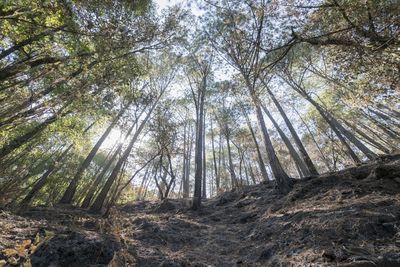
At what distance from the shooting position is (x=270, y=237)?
4895 millimetres

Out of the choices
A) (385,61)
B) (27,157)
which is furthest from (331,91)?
(27,157)

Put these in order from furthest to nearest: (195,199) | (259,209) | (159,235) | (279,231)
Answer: (195,199) → (259,209) → (159,235) → (279,231)

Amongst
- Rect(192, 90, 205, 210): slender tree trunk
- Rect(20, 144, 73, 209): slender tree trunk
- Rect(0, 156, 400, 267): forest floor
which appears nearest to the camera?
Rect(0, 156, 400, 267): forest floor

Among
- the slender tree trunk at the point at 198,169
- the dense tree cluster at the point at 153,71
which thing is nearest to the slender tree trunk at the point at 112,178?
the dense tree cluster at the point at 153,71

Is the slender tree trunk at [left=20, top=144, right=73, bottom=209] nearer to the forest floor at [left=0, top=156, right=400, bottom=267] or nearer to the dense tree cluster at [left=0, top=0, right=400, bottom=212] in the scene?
the dense tree cluster at [left=0, top=0, right=400, bottom=212]

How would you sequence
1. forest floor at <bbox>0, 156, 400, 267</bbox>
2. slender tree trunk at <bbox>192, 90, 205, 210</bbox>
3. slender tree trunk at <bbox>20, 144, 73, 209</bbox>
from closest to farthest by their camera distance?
1. forest floor at <bbox>0, 156, 400, 267</bbox>
2. slender tree trunk at <bbox>192, 90, 205, 210</bbox>
3. slender tree trunk at <bbox>20, 144, 73, 209</bbox>

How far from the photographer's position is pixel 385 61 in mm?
5207

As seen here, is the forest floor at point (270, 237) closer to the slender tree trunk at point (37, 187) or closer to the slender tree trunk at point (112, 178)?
the slender tree trunk at point (112, 178)

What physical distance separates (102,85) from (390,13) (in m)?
8.27

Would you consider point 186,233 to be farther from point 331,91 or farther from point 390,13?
point 331,91

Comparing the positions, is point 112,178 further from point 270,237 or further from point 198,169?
point 270,237

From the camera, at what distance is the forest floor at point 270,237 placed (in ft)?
10.7

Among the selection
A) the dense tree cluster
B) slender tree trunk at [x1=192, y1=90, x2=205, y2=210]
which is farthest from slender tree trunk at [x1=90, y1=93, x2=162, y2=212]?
slender tree trunk at [x1=192, y1=90, x2=205, y2=210]

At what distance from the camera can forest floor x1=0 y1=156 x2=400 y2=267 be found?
10.7 ft
